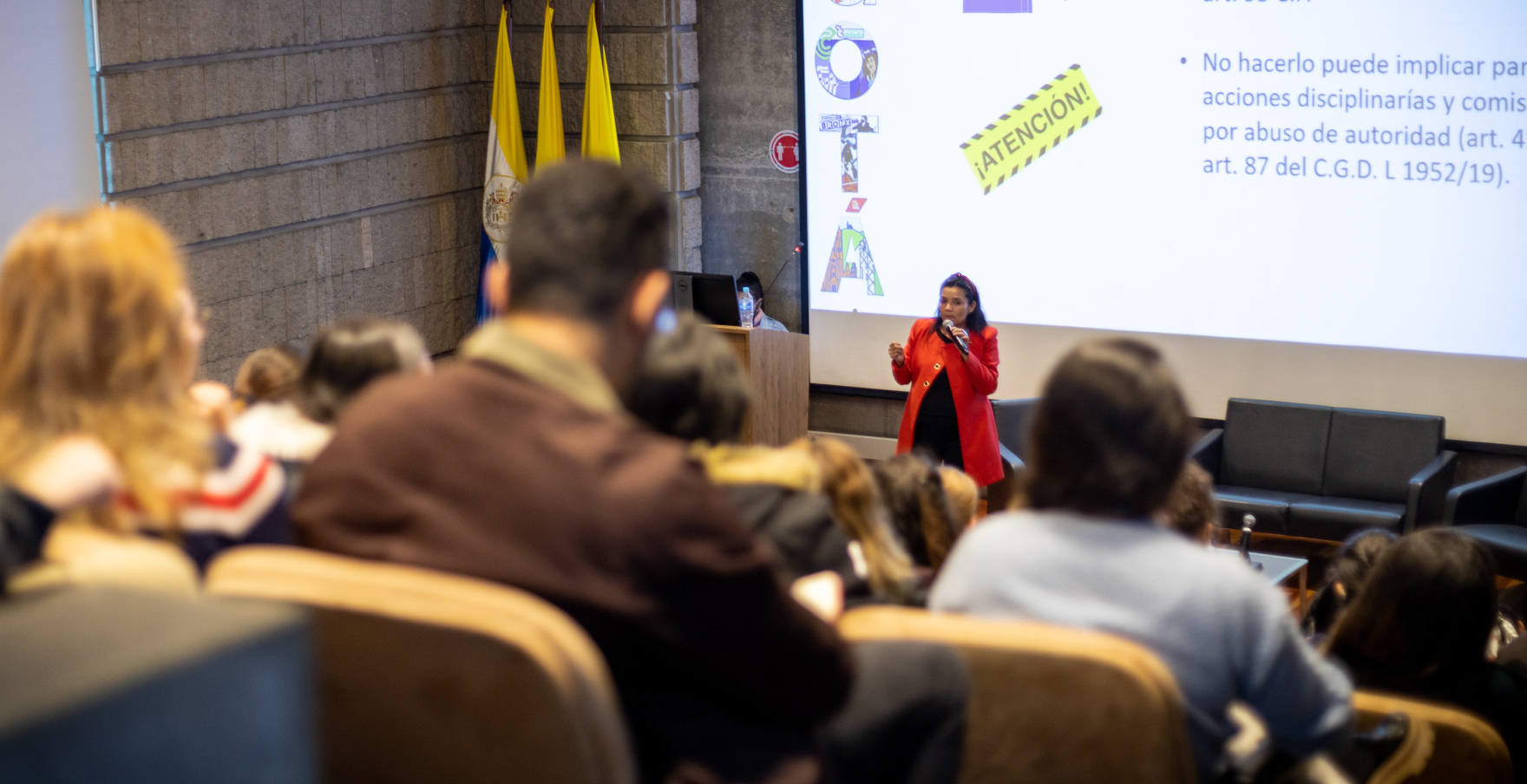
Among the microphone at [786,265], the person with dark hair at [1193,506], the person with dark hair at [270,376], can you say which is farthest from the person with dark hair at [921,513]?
the microphone at [786,265]

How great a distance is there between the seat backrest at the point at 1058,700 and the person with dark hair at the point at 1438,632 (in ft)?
2.88

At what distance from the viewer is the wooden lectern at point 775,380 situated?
20.0 feet

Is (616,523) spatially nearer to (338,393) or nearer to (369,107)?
(338,393)

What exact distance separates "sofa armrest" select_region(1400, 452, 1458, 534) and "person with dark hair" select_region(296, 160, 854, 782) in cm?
459

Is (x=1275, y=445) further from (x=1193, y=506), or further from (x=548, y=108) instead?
(x=548, y=108)

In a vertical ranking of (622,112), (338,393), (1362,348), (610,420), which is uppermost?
(622,112)

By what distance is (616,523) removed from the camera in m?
1.15

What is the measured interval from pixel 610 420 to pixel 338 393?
1200 millimetres

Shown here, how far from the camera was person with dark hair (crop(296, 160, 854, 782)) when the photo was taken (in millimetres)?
1174

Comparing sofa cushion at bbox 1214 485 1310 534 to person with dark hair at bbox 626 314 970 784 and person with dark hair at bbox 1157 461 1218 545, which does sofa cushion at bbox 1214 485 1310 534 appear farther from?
person with dark hair at bbox 626 314 970 784

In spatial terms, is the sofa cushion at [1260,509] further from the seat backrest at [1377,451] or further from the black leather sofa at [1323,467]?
the seat backrest at [1377,451]

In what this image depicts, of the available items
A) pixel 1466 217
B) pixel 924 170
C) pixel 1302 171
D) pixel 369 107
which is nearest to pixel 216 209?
pixel 369 107

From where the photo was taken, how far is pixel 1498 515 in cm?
536

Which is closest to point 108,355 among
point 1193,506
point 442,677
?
point 442,677
